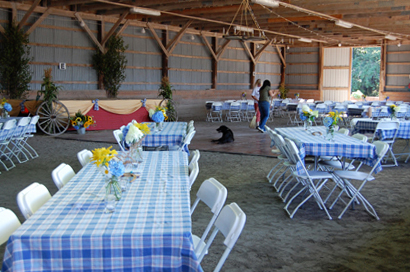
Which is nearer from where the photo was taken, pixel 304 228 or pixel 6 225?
pixel 6 225

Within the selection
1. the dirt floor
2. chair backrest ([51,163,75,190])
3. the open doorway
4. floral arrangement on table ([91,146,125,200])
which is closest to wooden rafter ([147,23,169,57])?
the dirt floor

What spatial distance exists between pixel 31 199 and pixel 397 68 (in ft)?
67.3

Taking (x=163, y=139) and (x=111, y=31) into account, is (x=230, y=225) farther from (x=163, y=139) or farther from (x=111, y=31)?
(x=111, y=31)

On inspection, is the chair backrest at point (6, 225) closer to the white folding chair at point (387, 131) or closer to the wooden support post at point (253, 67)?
the white folding chair at point (387, 131)

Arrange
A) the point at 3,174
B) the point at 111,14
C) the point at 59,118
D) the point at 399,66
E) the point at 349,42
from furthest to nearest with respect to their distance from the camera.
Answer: the point at 349,42 < the point at 399,66 < the point at 111,14 < the point at 59,118 < the point at 3,174

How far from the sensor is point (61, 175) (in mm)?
3197

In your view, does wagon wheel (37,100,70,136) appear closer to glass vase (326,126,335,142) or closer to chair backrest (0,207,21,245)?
glass vase (326,126,335,142)

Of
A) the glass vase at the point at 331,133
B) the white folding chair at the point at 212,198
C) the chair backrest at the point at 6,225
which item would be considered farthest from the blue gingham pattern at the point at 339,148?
the chair backrest at the point at 6,225

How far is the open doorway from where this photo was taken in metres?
30.9

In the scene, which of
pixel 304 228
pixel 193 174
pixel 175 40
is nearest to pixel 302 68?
pixel 175 40

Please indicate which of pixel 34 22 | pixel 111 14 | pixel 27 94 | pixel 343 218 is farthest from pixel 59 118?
pixel 343 218

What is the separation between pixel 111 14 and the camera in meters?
13.3

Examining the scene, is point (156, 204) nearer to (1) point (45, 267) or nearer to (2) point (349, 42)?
(1) point (45, 267)

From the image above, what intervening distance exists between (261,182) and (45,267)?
426 centimetres
